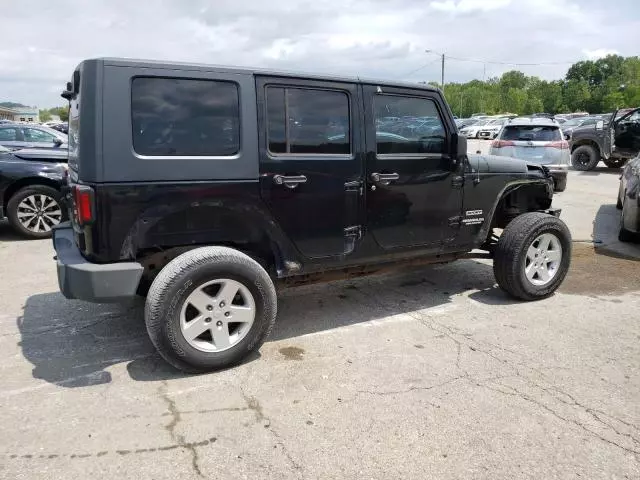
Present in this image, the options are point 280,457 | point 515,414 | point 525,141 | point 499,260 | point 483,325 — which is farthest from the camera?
point 525,141

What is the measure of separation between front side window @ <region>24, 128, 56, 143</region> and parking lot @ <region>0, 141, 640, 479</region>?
6986mm

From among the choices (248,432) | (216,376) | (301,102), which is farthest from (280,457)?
(301,102)

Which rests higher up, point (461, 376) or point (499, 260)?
point (499, 260)

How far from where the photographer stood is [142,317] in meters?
4.46

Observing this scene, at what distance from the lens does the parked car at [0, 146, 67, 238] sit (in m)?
7.26

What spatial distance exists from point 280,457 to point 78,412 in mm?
1236

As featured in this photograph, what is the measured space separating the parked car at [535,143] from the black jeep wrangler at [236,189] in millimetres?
8714

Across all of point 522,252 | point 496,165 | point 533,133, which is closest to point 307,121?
point 496,165

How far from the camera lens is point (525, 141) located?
12523 mm

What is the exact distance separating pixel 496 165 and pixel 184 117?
2880 millimetres

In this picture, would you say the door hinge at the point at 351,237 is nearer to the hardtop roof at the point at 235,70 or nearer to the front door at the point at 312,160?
the front door at the point at 312,160

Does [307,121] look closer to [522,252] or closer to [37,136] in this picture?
[522,252]

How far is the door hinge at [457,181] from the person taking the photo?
4.50m

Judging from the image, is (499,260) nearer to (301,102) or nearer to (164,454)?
(301,102)
